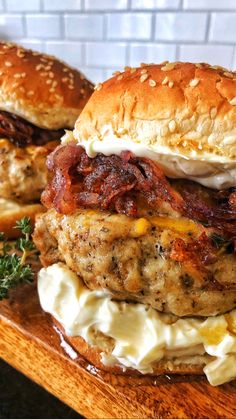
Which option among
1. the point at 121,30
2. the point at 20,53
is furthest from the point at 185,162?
the point at 121,30

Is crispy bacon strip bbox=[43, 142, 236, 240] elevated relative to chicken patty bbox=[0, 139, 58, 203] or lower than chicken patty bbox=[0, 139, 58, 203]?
elevated

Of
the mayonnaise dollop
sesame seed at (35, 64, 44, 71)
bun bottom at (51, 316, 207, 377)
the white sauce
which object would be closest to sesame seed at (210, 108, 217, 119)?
the white sauce

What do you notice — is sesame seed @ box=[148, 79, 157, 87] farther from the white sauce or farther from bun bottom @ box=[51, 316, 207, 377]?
bun bottom @ box=[51, 316, 207, 377]

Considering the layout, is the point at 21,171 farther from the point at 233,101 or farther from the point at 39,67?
the point at 233,101

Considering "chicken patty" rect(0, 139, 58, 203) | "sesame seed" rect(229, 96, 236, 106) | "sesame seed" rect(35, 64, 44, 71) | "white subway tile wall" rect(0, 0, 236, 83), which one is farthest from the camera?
"white subway tile wall" rect(0, 0, 236, 83)

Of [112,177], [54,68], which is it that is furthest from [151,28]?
[112,177]
